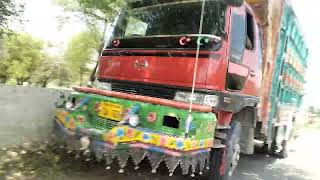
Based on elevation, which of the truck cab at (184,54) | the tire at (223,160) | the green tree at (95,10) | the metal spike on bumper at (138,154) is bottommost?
the tire at (223,160)

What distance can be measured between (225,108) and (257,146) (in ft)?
18.6

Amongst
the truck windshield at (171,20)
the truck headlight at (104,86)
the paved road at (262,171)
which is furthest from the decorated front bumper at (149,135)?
the truck windshield at (171,20)

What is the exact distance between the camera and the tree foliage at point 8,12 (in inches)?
237

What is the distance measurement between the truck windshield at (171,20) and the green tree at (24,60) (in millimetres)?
13067

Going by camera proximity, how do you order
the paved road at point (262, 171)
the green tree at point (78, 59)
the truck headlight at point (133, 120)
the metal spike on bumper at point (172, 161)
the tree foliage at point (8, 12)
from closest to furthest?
the metal spike on bumper at point (172, 161)
the truck headlight at point (133, 120)
the paved road at point (262, 171)
the tree foliage at point (8, 12)
the green tree at point (78, 59)

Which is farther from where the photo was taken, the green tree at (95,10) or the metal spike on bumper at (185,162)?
the green tree at (95,10)

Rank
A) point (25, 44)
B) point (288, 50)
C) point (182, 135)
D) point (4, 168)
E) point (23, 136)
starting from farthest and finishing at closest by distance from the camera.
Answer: point (25, 44)
point (288, 50)
point (23, 136)
point (4, 168)
point (182, 135)

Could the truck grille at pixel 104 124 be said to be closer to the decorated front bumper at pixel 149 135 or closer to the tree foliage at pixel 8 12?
the decorated front bumper at pixel 149 135

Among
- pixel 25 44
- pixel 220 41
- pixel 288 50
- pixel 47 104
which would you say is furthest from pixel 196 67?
pixel 25 44

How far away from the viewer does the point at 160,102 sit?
4.76 meters

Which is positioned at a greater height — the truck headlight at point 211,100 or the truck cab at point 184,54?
the truck cab at point 184,54

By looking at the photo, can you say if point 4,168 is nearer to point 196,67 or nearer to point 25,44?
point 196,67

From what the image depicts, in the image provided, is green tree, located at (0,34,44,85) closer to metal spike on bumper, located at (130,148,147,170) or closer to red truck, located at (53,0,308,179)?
red truck, located at (53,0,308,179)

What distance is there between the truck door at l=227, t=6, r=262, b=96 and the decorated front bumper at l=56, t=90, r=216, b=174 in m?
0.96
